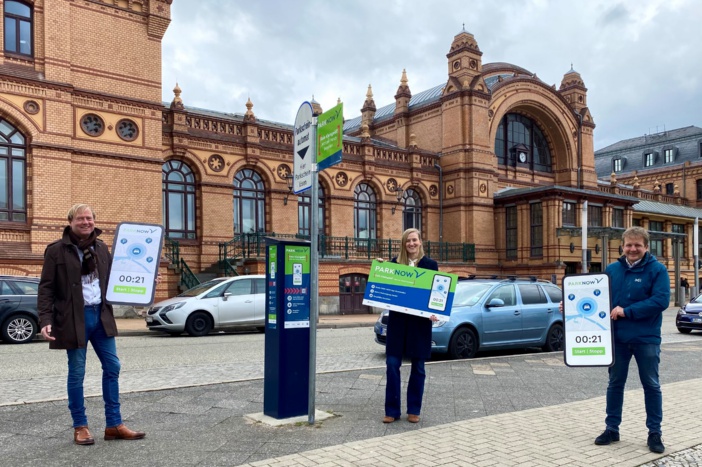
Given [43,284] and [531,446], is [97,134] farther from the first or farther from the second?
[531,446]

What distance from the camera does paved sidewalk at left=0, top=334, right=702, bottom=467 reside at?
16.4 feet

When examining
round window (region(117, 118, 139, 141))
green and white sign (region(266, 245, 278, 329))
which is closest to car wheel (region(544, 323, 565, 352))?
green and white sign (region(266, 245, 278, 329))

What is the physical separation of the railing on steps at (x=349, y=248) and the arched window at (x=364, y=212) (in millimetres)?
1083

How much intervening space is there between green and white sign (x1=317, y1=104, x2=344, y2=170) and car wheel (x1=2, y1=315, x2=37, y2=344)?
432 inches

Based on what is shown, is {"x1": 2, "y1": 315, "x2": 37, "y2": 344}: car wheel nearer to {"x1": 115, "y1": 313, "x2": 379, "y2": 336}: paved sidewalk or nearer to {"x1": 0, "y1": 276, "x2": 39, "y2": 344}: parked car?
{"x1": 0, "y1": 276, "x2": 39, "y2": 344}: parked car

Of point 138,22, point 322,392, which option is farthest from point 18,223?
point 322,392

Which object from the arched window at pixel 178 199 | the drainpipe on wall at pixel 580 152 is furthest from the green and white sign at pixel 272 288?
the drainpipe on wall at pixel 580 152

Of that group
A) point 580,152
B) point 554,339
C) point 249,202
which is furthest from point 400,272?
point 580,152

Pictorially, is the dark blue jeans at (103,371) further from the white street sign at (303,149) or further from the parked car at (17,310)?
the parked car at (17,310)

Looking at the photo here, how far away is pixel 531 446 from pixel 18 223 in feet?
62.6

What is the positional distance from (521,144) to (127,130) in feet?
78.3

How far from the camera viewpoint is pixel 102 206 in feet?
70.3

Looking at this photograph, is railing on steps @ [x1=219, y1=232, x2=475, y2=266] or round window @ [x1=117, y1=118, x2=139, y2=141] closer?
round window @ [x1=117, y1=118, x2=139, y2=141]

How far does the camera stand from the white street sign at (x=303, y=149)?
626cm
